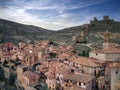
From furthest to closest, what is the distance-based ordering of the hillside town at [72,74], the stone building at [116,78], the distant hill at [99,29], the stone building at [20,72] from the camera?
1. the distant hill at [99,29]
2. the stone building at [20,72]
3. the hillside town at [72,74]
4. the stone building at [116,78]

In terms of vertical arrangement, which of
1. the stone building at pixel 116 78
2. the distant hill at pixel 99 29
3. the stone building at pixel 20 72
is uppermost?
the distant hill at pixel 99 29

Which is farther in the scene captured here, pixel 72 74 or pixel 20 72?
pixel 20 72

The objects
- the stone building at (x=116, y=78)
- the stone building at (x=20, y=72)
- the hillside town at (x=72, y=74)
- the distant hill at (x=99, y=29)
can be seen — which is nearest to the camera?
the stone building at (x=116, y=78)

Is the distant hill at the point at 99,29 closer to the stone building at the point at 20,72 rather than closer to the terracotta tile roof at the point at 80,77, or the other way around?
the stone building at the point at 20,72

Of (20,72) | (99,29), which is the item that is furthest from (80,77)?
(99,29)

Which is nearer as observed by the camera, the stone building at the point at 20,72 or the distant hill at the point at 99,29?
the stone building at the point at 20,72

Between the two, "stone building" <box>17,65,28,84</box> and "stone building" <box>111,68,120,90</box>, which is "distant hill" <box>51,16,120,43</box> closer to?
"stone building" <box>17,65,28,84</box>

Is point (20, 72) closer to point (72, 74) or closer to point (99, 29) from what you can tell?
point (72, 74)

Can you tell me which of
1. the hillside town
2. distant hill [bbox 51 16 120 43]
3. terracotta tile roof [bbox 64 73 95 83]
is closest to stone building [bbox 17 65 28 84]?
the hillside town

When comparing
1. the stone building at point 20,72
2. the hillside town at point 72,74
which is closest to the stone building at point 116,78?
the hillside town at point 72,74

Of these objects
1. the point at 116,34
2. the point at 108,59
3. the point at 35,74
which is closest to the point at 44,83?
the point at 35,74

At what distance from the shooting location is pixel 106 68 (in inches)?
862

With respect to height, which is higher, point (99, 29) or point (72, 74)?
point (99, 29)

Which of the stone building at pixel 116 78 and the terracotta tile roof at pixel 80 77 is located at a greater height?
the stone building at pixel 116 78
